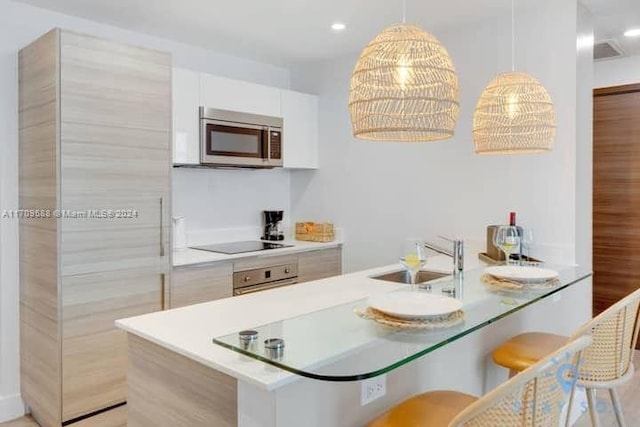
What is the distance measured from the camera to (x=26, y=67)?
9.48ft

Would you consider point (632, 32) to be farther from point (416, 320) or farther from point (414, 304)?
point (416, 320)

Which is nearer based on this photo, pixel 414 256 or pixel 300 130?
pixel 414 256

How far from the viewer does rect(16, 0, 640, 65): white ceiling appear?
9.87 ft

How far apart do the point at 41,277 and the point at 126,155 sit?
0.84m

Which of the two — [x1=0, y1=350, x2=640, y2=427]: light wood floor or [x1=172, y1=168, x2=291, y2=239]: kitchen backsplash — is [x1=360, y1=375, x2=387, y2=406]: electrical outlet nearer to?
Result: [x1=0, y1=350, x2=640, y2=427]: light wood floor

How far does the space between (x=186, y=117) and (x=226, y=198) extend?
0.92m

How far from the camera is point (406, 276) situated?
2676 millimetres

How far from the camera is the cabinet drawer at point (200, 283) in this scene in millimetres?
3068

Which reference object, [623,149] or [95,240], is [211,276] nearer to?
[95,240]

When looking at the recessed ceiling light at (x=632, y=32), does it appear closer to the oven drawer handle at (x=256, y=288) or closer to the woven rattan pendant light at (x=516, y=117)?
the woven rattan pendant light at (x=516, y=117)

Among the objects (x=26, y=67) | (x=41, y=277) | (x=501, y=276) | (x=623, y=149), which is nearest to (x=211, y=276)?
(x=41, y=277)

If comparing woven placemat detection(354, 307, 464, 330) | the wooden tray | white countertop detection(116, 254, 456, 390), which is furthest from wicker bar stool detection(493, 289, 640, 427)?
the wooden tray

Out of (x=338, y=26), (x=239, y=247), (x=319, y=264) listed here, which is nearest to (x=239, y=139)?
(x=239, y=247)

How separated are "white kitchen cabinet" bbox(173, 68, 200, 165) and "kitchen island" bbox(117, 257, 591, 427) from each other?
1.59m
